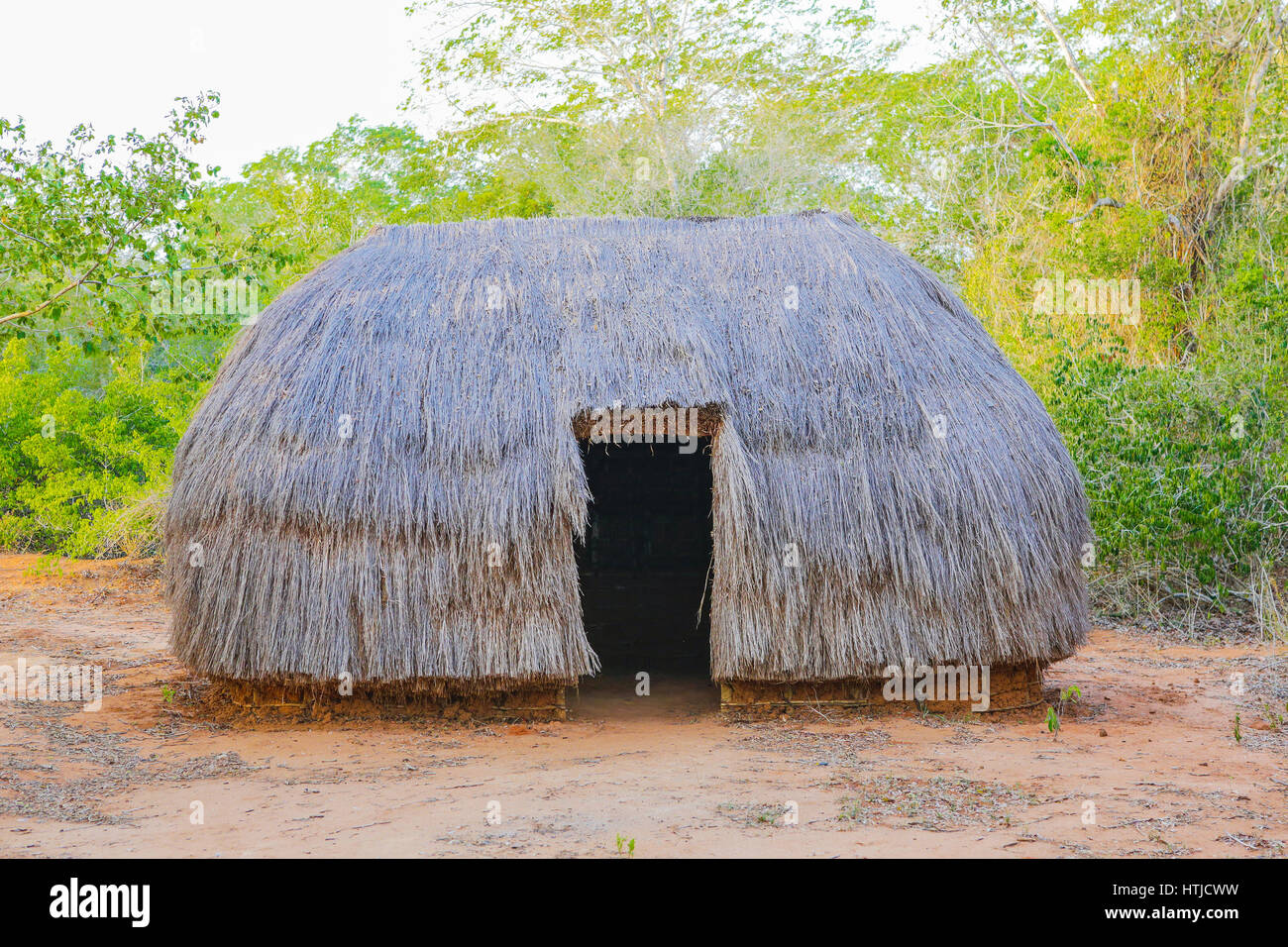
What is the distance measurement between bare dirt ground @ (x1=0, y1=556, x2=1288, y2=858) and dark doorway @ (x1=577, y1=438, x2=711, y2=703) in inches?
76.6

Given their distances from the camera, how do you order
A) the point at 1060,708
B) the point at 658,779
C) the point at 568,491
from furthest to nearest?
the point at 1060,708 → the point at 568,491 → the point at 658,779

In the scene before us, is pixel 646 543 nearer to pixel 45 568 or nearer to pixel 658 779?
pixel 658 779

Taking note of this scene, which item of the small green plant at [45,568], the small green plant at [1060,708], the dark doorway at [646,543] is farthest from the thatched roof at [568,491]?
the small green plant at [45,568]

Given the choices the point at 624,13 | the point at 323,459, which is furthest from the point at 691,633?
the point at 624,13

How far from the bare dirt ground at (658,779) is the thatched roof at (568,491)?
0.51 meters

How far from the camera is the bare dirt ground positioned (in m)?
5.36

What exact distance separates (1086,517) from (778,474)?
233 cm

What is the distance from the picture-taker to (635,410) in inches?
309

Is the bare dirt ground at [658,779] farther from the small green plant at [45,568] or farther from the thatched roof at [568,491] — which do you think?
the small green plant at [45,568]

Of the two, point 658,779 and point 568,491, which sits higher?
point 568,491

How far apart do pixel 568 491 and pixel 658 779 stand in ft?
6.60

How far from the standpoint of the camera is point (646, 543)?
39.6ft

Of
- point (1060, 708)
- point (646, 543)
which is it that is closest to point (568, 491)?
point (1060, 708)

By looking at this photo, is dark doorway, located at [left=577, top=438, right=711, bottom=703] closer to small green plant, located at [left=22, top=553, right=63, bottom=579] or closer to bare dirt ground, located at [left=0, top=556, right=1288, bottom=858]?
bare dirt ground, located at [left=0, top=556, right=1288, bottom=858]
